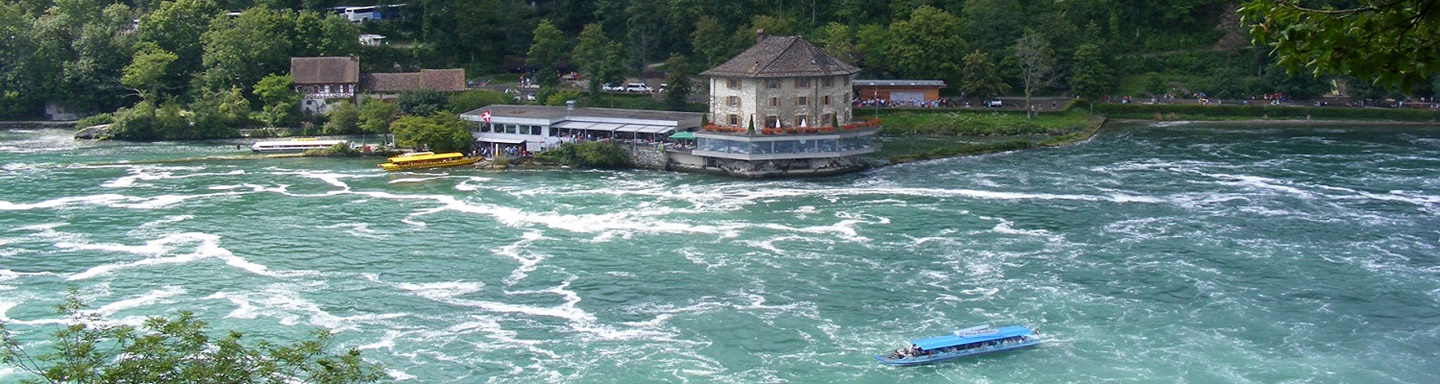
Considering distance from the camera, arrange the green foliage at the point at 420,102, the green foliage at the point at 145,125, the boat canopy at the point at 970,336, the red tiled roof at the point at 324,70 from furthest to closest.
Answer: the red tiled roof at the point at 324,70 < the green foliage at the point at 145,125 < the green foliage at the point at 420,102 < the boat canopy at the point at 970,336

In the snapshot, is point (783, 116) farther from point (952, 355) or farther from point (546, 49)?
point (952, 355)

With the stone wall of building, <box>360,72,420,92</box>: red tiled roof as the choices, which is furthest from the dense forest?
the stone wall of building

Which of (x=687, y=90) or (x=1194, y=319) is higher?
(x=687, y=90)

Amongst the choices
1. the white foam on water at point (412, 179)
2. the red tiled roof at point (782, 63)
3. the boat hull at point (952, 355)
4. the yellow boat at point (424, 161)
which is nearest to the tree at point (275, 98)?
the yellow boat at point (424, 161)

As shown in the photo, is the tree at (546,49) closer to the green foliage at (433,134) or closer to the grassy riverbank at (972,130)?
the green foliage at (433,134)

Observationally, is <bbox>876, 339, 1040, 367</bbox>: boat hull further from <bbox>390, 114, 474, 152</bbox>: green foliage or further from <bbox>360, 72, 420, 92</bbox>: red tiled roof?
<bbox>360, 72, 420, 92</bbox>: red tiled roof

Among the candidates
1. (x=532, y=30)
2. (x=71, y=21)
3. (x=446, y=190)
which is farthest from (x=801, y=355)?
(x=71, y=21)

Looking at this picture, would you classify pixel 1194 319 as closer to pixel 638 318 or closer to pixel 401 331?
A: pixel 638 318
